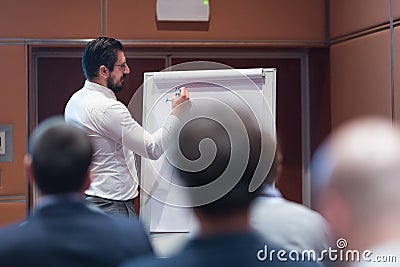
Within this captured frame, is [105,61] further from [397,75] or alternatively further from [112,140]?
[397,75]

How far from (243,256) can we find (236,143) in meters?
0.22

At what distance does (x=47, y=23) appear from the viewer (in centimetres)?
364

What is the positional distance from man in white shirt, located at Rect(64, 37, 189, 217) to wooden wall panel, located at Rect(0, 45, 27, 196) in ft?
3.96

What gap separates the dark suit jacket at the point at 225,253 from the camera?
1000mm

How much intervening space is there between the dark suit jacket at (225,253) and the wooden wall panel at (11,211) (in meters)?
2.76

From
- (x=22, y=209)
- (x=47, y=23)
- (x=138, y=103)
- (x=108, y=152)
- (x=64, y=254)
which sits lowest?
(x=22, y=209)

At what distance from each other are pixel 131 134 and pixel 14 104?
148cm

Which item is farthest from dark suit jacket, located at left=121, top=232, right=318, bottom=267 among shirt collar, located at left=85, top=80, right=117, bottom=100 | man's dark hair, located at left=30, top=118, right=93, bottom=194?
shirt collar, located at left=85, top=80, right=117, bottom=100

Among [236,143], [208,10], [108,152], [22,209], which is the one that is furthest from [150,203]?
[236,143]

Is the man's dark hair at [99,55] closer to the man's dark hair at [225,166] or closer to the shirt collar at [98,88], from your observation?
the shirt collar at [98,88]

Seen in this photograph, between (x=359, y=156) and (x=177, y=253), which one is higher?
(x=359, y=156)

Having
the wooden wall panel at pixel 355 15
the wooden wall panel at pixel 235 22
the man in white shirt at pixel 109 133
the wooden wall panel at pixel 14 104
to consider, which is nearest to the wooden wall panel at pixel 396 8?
the wooden wall panel at pixel 355 15

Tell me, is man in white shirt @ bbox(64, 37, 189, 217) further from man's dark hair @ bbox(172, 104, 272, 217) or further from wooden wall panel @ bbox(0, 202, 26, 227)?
wooden wall panel @ bbox(0, 202, 26, 227)

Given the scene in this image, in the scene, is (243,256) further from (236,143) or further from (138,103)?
(138,103)
